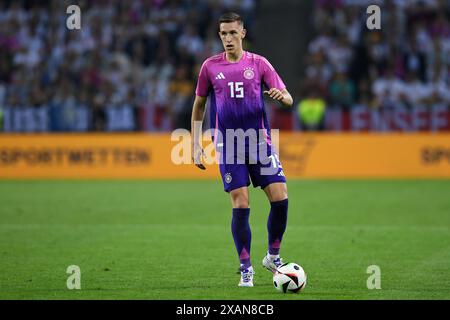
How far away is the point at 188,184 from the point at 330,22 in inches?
322

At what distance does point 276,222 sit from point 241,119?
→ 40.8 inches

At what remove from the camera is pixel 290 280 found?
7.79m

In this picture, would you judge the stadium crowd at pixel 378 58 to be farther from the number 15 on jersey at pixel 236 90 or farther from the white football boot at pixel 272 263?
the number 15 on jersey at pixel 236 90

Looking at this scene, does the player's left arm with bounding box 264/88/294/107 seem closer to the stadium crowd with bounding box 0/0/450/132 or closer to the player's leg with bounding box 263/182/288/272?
the player's leg with bounding box 263/182/288/272

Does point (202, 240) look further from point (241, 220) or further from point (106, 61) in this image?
point (106, 61)

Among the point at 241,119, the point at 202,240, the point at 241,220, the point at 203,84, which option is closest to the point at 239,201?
the point at 241,220

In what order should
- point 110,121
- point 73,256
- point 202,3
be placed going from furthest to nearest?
point 202,3 → point 110,121 → point 73,256

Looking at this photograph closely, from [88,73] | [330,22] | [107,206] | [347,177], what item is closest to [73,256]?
[107,206]

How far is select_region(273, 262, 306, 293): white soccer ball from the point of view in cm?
779

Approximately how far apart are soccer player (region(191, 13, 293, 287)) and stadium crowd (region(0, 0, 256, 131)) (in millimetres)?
14137

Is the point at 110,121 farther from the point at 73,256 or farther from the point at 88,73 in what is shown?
the point at 73,256

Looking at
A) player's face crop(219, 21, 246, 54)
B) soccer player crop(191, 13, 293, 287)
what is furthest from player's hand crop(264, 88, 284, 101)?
player's face crop(219, 21, 246, 54)

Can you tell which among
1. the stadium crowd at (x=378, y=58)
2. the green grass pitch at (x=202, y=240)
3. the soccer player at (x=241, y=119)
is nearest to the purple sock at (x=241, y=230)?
the soccer player at (x=241, y=119)

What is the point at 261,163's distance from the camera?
8508 millimetres
